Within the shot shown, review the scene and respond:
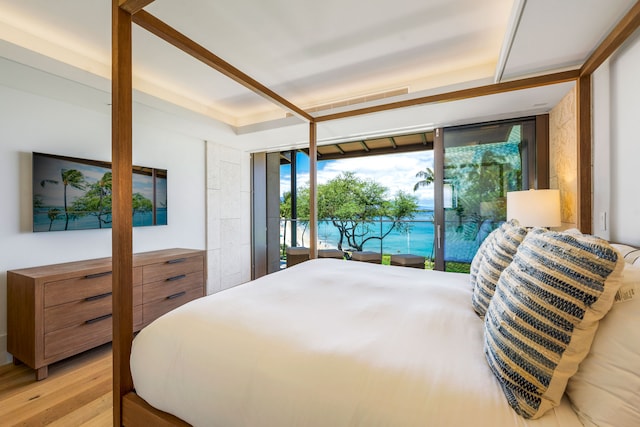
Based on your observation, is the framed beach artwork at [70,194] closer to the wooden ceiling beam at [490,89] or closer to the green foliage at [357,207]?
the wooden ceiling beam at [490,89]

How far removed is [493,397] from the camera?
Result: 729 millimetres

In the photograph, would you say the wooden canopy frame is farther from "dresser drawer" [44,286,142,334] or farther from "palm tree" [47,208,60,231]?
"palm tree" [47,208,60,231]

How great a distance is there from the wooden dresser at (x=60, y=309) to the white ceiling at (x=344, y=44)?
1588 millimetres

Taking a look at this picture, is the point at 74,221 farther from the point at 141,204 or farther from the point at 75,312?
the point at 75,312

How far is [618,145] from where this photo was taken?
160 cm

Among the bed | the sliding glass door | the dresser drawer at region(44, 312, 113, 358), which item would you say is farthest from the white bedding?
the sliding glass door

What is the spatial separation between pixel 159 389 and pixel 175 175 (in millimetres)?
3119

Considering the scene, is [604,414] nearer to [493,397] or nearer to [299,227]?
[493,397]

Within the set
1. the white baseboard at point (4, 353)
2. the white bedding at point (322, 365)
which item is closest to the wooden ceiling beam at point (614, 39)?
the white bedding at point (322, 365)

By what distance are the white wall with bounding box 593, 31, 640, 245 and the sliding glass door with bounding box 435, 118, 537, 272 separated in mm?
1264

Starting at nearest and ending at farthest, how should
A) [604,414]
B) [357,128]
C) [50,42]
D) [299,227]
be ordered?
[604,414], [50,42], [357,128], [299,227]

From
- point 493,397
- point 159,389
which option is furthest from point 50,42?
point 493,397

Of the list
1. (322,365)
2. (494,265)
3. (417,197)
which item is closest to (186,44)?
(322,365)

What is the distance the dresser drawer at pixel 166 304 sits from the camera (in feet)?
8.93
